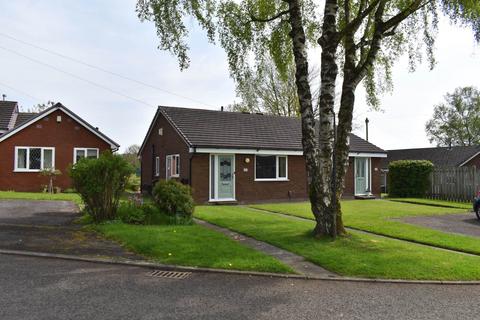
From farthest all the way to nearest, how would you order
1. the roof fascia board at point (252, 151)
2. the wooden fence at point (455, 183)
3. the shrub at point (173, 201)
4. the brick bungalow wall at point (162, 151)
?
the wooden fence at point (455, 183), the brick bungalow wall at point (162, 151), the roof fascia board at point (252, 151), the shrub at point (173, 201)

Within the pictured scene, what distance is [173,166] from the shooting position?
23.4m

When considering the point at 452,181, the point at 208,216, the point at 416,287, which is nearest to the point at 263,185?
the point at 208,216

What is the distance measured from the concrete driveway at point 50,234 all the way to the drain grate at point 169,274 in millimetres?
1172

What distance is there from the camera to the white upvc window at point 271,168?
22766mm

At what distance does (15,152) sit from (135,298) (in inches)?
873

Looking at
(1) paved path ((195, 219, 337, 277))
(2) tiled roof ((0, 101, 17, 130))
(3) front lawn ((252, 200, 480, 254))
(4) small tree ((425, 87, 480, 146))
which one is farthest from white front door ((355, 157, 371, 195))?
(4) small tree ((425, 87, 480, 146))

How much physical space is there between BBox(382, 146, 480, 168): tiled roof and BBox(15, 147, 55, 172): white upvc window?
31.9 meters

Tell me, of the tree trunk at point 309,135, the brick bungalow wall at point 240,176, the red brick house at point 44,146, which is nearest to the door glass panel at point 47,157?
the red brick house at point 44,146

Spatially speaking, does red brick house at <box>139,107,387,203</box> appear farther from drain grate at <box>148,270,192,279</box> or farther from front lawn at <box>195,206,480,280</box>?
drain grate at <box>148,270,192,279</box>

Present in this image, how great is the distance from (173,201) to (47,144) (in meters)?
16.1

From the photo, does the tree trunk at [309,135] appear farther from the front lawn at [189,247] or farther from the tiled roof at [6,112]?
the tiled roof at [6,112]

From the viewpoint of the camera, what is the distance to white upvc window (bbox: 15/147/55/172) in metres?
25.0

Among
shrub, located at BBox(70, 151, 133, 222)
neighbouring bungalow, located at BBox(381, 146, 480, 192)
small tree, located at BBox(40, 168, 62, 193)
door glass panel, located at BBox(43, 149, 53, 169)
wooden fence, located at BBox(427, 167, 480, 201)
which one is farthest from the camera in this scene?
neighbouring bungalow, located at BBox(381, 146, 480, 192)

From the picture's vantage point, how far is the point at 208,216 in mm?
14781
